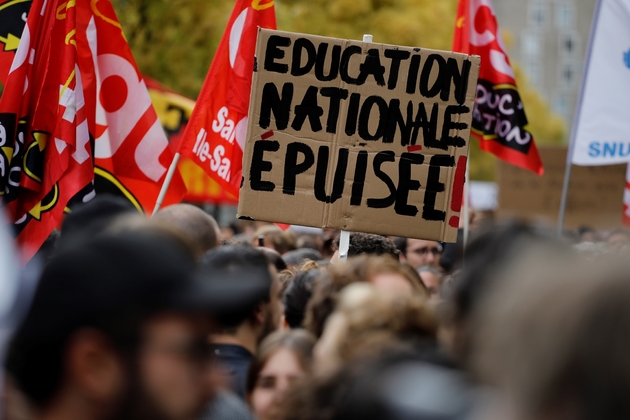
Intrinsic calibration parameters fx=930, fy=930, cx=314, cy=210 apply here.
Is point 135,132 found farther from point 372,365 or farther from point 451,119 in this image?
point 372,365

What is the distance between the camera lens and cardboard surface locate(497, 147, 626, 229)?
14617 mm

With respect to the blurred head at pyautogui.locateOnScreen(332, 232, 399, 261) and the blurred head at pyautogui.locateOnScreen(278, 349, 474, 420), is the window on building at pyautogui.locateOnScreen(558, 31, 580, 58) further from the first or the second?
the blurred head at pyautogui.locateOnScreen(278, 349, 474, 420)

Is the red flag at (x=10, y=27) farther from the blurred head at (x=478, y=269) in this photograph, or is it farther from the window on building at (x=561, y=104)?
the window on building at (x=561, y=104)

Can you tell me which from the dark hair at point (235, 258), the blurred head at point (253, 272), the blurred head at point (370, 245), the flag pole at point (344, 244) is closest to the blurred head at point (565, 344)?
the blurred head at point (253, 272)

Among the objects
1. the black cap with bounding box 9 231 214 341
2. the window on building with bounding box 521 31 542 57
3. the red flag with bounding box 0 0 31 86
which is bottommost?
the black cap with bounding box 9 231 214 341

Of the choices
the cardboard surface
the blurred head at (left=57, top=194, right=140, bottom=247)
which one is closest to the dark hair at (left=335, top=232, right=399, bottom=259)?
the blurred head at (left=57, top=194, right=140, bottom=247)

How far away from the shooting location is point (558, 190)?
51.6ft

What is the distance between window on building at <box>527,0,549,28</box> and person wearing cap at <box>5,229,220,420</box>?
7444cm

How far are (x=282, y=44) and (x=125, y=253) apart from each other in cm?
342

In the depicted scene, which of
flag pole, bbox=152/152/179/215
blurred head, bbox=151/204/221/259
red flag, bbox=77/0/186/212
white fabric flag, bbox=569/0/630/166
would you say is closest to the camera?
blurred head, bbox=151/204/221/259

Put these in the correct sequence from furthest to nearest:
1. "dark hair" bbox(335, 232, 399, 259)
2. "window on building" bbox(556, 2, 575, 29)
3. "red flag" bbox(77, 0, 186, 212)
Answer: "window on building" bbox(556, 2, 575, 29)
"red flag" bbox(77, 0, 186, 212)
"dark hair" bbox(335, 232, 399, 259)

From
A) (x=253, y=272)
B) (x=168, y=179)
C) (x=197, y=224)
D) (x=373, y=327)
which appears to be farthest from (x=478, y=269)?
(x=168, y=179)

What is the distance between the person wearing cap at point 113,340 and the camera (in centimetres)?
164

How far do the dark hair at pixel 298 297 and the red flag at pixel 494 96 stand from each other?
3.76 m
